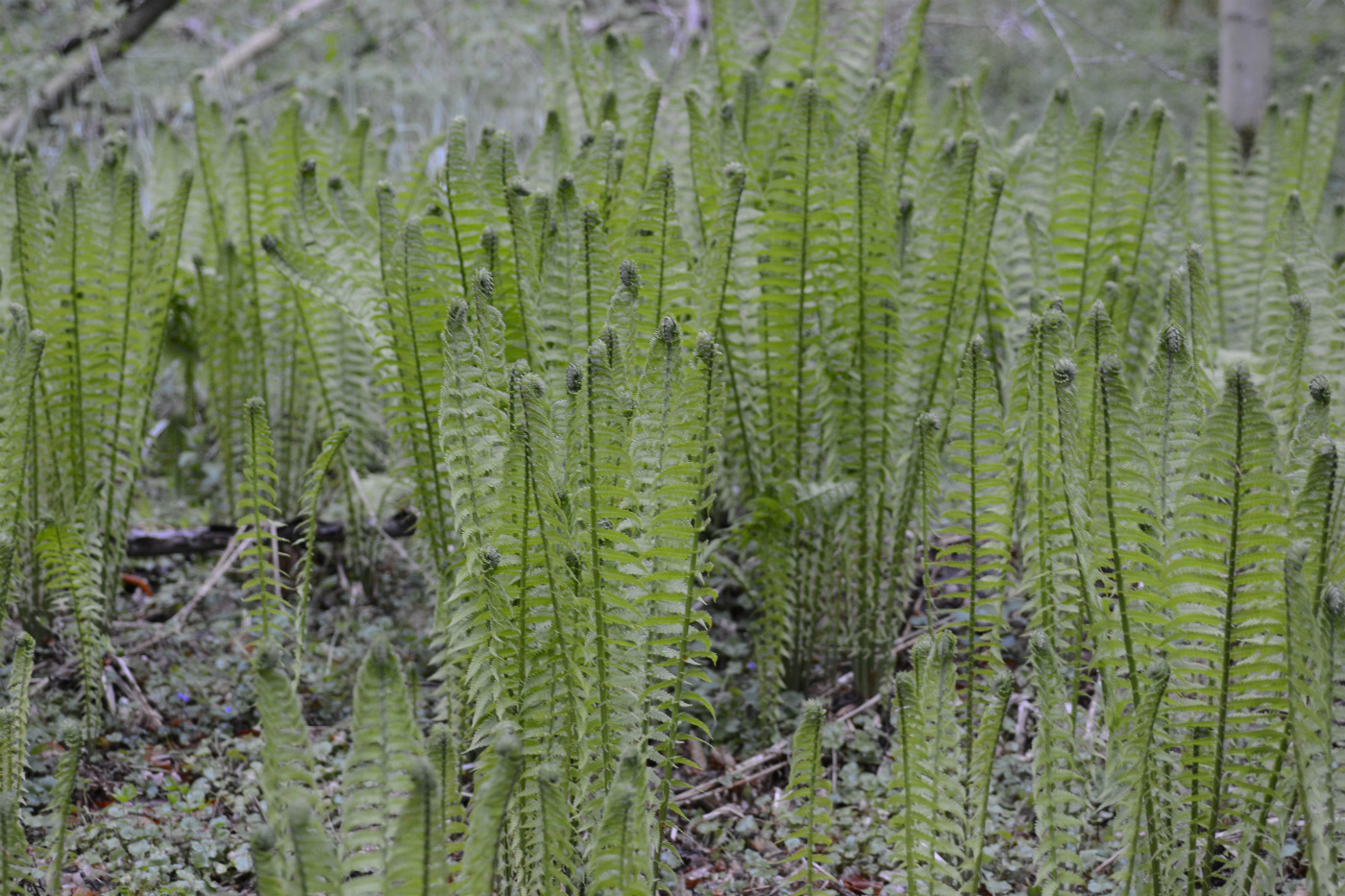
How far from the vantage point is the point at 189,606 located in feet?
7.61

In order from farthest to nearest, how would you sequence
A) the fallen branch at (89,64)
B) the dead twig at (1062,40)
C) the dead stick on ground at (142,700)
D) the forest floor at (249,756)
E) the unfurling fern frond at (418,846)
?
the fallen branch at (89,64)
the dead twig at (1062,40)
the dead stick on ground at (142,700)
the forest floor at (249,756)
the unfurling fern frond at (418,846)

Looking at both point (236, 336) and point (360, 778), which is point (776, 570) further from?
point (236, 336)

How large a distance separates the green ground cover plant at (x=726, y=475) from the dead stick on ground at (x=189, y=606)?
2cm

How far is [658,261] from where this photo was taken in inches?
70.4

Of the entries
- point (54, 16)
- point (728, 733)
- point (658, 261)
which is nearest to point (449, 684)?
point (728, 733)

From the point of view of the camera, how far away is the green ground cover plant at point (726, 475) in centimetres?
129

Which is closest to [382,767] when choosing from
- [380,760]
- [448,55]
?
[380,760]

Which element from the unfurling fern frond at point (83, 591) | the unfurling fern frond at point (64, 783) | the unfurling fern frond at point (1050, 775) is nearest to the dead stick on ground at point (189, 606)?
the unfurling fern frond at point (83, 591)

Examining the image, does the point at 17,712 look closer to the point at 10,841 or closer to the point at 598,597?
the point at 10,841

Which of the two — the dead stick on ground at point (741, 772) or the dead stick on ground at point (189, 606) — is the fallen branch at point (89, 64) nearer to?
the dead stick on ground at point (189, 606)

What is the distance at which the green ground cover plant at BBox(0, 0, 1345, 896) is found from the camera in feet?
4.25

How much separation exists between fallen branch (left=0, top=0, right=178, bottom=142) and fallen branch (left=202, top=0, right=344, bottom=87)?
1.27ft

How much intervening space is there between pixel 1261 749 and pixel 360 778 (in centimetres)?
114

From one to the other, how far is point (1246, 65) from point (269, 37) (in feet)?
15.9
